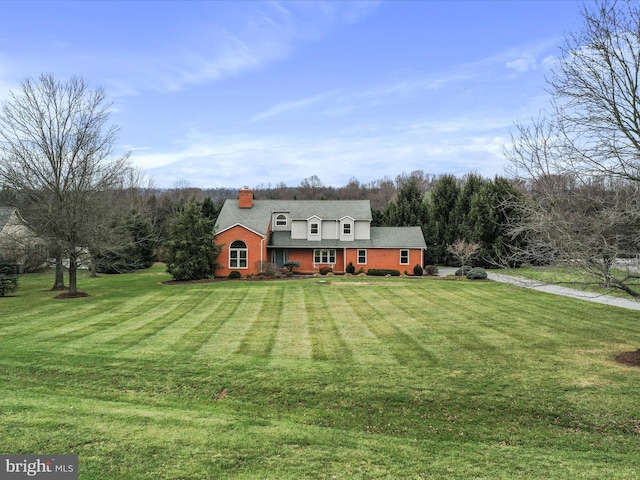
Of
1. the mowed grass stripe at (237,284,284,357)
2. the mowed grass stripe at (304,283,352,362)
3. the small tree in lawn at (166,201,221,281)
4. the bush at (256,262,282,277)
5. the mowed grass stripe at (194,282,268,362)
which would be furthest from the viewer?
the bush at (256,262,282,277)

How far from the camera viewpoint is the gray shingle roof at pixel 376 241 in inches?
1383

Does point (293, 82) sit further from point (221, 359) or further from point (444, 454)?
point (444, 454)

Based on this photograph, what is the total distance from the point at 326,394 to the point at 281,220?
30.2 meters

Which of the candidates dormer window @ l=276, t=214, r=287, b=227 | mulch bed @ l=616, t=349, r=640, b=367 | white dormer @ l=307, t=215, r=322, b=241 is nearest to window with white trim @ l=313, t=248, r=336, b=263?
white dormer @ l=307, t=215, r=322, b=241

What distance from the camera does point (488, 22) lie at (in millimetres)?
15469

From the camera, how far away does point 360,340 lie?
12602mm

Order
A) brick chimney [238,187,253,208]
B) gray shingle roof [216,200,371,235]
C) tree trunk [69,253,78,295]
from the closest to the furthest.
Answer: tree trunk [69,253,78,295] < gray shingle roof [216,200,371,235] < brick chimney [238,187,253,208]

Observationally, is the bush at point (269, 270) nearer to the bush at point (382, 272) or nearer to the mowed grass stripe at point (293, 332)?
the bush at point (382, 272)

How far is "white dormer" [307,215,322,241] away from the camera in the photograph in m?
36.1

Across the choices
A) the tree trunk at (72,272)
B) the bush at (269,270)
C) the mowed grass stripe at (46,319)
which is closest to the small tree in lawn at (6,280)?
the tree trunk at (72,272)

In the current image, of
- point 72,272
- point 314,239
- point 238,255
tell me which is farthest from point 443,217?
point 72,272

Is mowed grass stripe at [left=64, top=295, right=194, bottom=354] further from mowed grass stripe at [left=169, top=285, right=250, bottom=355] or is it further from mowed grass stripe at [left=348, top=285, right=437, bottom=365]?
mowed grass stripe at [left=348, top=285, right=437, bottom=365]

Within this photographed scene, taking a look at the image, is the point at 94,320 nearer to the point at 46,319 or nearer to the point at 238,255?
the point at 46,319

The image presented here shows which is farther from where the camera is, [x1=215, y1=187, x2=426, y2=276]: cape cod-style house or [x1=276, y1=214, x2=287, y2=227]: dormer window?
[x1=276, y1=214, x2=287, y2=227]: dormer window
